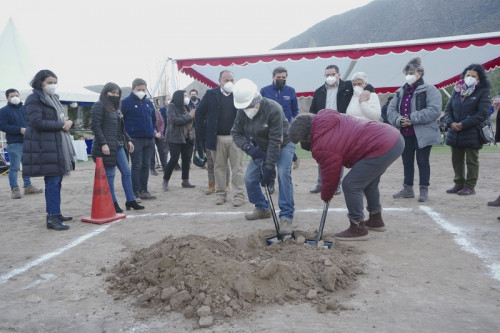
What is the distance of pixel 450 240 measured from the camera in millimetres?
4359

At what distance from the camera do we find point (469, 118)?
6.36 meters

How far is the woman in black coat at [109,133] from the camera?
5859mm

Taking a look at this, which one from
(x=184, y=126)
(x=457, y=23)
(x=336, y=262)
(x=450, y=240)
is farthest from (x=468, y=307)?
(x=457, y=23)

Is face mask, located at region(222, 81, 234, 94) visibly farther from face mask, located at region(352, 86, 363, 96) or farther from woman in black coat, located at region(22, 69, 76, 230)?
woman in black coat, located at region(22, 69, 76, 230)

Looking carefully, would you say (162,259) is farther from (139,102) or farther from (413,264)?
(139,102)

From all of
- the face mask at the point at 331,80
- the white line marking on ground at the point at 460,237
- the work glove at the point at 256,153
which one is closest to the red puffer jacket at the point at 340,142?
the work glove at the point at 256,153

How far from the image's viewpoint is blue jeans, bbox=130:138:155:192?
270 inches

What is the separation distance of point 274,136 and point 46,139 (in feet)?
9.45

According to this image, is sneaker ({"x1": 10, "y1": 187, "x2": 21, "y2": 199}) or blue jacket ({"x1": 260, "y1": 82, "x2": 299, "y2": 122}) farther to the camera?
sneaker ({"x1": 10, "y1": 187, "x2": 21, "y2": 199})

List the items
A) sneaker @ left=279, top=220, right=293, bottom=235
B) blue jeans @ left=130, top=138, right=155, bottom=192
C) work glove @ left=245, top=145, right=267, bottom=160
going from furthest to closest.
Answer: blue jeans @ left=130, top=138, right=155, bottom=192, work glove @ left=245, top=145, right=267, bottom=160, sneaker @ left=279, top=220, right=293, bottom=235

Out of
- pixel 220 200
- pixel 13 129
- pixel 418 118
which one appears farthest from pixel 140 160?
pixel 418 118

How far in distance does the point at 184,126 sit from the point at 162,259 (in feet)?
16.0

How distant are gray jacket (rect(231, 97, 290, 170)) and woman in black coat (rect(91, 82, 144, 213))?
2038 millimetres

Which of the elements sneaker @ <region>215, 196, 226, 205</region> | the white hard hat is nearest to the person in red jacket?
the white hard hat
